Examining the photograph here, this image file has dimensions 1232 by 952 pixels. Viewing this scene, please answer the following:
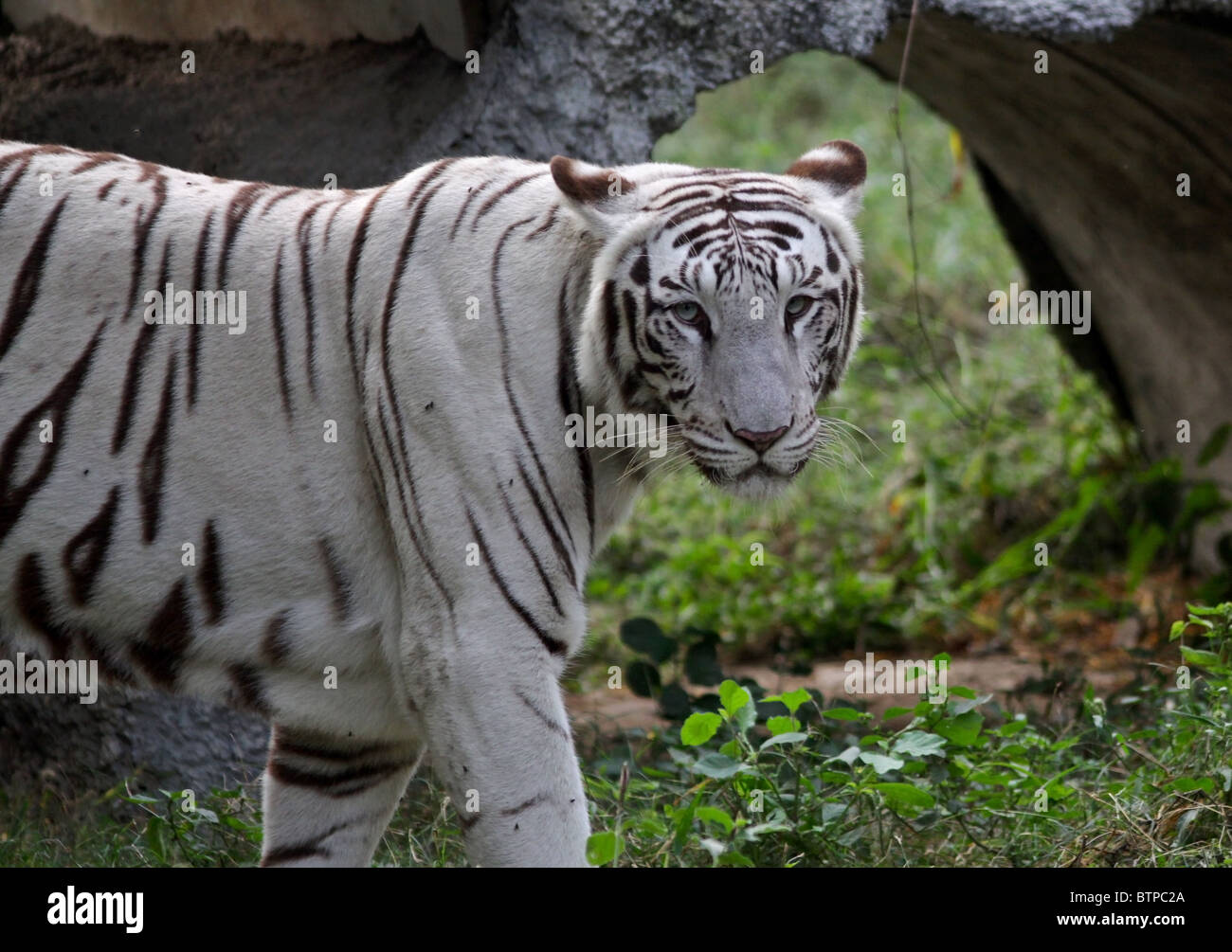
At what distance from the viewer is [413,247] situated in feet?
9.08

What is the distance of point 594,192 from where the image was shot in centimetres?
262

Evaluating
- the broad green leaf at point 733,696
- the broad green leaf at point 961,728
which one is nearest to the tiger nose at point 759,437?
the broad green leaf at point 733,696

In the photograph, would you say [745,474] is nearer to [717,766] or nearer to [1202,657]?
[717,766]

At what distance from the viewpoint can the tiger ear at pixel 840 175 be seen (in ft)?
9.29

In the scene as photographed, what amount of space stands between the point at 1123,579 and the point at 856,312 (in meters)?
3.62

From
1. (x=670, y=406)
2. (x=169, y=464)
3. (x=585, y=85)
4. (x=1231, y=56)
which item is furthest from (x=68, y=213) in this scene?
(x=1231, y=56)

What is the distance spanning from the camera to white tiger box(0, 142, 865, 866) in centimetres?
256

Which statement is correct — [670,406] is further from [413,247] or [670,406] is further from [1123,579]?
[1123,579]

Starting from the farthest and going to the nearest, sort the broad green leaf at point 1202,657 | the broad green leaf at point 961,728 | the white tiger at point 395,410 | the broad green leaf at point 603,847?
the broad green leaf at point 1202,657, the broad green leaf at point 961,728, the white tiger at point 395,410, the broad green leaf at point 603,847

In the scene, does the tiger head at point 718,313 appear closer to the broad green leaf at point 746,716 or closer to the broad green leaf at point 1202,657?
the broad green leaf at point 746,716

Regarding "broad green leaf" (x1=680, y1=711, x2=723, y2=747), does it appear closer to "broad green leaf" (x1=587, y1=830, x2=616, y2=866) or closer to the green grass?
the green grass

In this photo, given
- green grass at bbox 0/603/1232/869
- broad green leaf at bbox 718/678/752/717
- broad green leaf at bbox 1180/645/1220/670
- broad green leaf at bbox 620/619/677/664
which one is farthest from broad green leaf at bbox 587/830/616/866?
broad green leaf at bbox 620/619/677/664

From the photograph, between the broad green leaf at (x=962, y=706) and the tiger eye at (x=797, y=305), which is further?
the broad green leaf at (x=962, y=706)

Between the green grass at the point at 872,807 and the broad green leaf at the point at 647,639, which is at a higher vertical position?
the broad green leaf at the point at 647,639
